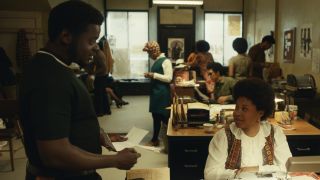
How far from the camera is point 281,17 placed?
6.91 m

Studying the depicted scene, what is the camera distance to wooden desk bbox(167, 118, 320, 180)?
→ 2.73 m

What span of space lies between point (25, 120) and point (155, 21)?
30.4 ft

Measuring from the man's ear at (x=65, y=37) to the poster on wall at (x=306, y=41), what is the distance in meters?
4.74

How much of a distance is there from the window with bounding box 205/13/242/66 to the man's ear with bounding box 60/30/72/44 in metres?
9.38

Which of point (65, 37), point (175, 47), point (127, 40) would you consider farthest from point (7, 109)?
point (175, 47)

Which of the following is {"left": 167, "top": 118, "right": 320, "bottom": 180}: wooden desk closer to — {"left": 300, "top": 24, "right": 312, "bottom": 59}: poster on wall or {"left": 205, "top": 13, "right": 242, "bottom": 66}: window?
{"left": 300, "top": 24, "right": 312, "bottom": 59}: poster on wall

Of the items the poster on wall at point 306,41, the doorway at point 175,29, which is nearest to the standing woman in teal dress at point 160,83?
the poster on wall at point 306,41

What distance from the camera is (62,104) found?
1224 mm

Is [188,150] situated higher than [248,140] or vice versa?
[248,140]

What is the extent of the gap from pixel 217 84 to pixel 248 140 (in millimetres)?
2481

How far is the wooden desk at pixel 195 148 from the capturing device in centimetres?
273

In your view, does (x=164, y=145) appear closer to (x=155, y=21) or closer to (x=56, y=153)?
(x=56, y=153)

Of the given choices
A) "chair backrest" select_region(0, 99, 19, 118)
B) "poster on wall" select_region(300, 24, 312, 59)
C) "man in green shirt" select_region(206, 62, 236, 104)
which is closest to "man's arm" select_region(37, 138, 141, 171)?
"man in green shirt" select_region(206, 62, 236, 104)

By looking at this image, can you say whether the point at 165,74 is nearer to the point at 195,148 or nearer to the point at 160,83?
the point at 160,83
